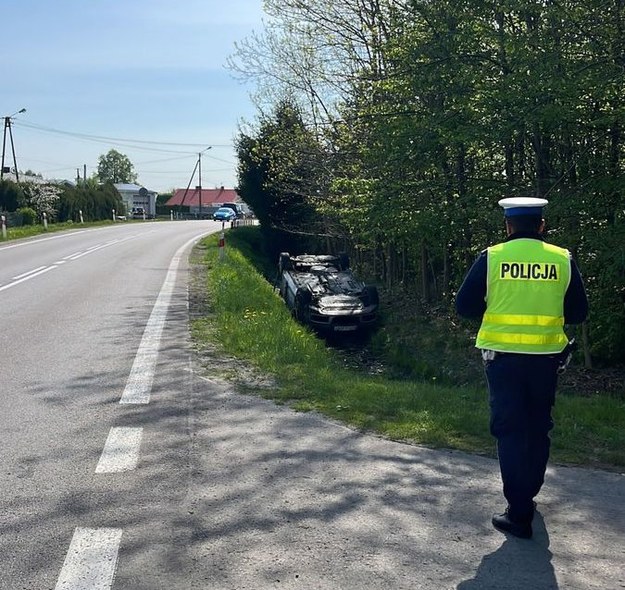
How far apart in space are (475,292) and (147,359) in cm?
504

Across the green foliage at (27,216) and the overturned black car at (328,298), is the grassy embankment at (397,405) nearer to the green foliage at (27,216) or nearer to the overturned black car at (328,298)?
the overturned black car at (328,298)

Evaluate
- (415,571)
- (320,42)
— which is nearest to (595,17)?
(415,571)

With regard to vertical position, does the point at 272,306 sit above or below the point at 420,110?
below

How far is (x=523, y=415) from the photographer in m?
4.08

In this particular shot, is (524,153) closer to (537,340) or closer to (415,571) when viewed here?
(537,340)

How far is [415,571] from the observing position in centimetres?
352

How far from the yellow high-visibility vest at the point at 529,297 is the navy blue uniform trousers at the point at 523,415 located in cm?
8

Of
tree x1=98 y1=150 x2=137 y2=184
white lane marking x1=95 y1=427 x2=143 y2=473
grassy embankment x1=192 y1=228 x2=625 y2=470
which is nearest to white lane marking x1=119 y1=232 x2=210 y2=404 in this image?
grassy embankment x1=192 y1=228 x2=625 y2=470

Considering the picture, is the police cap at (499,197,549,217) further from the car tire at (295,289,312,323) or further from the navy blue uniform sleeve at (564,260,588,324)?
the car tire at (295,289,312,323)

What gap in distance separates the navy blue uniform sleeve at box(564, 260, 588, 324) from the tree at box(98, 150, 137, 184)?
165012 mm

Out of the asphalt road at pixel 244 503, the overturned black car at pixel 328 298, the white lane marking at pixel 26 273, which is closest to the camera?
the asphalt road at pixel 244 503

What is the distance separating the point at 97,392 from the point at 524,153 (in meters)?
7.85

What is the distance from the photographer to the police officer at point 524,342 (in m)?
4.07

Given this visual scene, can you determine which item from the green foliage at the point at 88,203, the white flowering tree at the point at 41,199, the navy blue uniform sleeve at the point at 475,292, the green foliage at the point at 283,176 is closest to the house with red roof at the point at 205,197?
the green foliage at the point at 88,203
